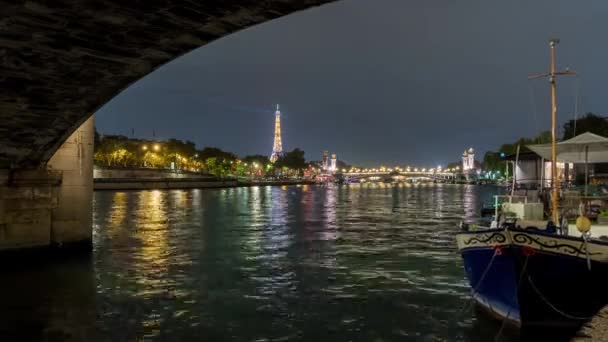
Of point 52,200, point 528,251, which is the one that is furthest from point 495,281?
point 52,200

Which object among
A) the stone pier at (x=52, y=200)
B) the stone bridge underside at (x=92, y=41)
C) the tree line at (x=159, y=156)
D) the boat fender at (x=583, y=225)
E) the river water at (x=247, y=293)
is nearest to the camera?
the stone bridge underside at (x=92, y=41)

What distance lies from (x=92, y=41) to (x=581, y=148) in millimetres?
15606

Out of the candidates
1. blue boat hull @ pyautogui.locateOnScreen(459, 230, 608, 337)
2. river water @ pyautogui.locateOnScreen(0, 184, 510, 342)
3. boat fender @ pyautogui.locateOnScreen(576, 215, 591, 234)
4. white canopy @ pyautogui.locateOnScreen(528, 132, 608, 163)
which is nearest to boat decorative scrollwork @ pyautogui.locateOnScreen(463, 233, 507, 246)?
blue boat hull @ pyautogui.locateOnScreen(459, 230, 608, 337)

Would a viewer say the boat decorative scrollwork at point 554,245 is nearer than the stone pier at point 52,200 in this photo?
Yes

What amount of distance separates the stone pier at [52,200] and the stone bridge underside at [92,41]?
19.2 feet

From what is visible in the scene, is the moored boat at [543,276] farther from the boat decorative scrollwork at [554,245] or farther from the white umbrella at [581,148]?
the white umbrella at [581,148]

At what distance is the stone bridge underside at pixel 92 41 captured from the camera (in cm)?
856

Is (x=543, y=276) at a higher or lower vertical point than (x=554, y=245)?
lower

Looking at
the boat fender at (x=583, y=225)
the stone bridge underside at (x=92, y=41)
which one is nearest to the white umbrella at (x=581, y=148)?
the boat fender at (x=583, y=225)

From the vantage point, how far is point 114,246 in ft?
88.1

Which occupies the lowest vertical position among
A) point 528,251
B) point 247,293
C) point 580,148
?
point 247,293

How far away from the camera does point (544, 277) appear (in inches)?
480

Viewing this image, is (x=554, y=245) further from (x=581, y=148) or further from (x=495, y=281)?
(x=581, y=148)

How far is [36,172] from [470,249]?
1762 cm
